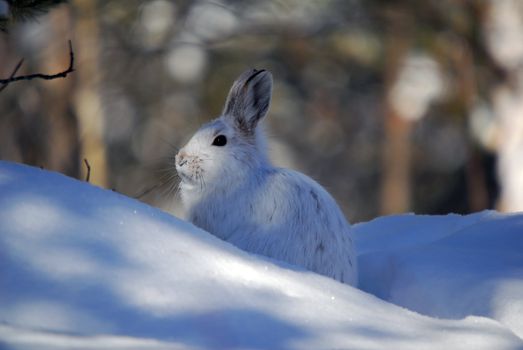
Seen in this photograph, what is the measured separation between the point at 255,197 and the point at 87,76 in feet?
30.9

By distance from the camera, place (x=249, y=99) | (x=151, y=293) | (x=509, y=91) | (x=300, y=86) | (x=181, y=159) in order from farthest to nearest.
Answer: (x=300, y=86), (x=509, y=91), (x=249, y=99), (x=181, y=159), (x=151, y=293)

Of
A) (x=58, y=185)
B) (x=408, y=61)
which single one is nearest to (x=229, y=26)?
(x=408, y=61)

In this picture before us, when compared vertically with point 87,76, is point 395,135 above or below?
above

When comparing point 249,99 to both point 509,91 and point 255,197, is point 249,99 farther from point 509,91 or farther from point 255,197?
point 509,91

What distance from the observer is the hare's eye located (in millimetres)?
4391

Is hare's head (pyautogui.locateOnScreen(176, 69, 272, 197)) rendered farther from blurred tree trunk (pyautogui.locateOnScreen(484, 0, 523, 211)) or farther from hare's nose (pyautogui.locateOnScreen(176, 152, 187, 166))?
blurred tree trunk (pyautogui.locateOnScreen(484, 0, 523, 211))

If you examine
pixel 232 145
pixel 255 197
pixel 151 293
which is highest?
pixel 232 145

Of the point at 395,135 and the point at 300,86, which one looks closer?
the point at 395,135

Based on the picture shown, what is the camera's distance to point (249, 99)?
443 cm

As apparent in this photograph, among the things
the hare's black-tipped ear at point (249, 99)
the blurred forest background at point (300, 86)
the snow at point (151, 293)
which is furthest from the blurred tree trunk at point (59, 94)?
the snow at point (151, 293)

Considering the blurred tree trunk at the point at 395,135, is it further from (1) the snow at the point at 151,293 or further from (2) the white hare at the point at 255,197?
(1) the snow at the point at 151,293

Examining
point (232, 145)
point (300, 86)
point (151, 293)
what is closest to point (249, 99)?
point (232, 145)

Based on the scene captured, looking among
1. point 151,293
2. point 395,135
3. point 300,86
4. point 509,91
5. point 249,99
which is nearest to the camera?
point 151,293

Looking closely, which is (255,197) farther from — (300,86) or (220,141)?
(300,86)
